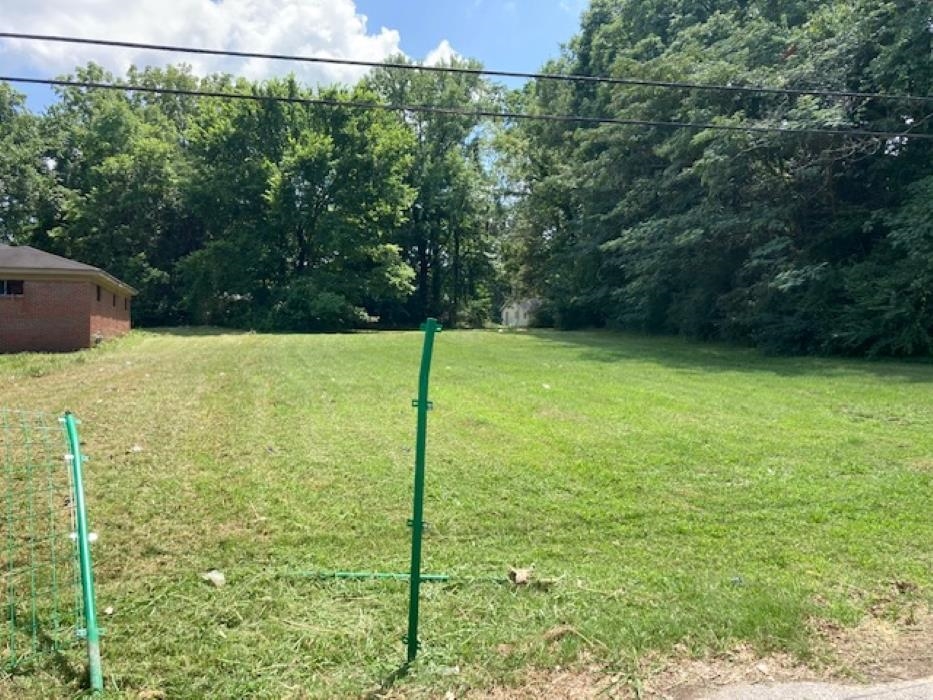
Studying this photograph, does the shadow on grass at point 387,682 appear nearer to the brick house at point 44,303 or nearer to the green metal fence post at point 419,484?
the green metal fence post at point 419,484

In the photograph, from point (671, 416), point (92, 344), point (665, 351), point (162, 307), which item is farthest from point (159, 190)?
point (671, 416)

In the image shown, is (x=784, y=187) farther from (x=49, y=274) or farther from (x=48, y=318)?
(x=48, y=318)

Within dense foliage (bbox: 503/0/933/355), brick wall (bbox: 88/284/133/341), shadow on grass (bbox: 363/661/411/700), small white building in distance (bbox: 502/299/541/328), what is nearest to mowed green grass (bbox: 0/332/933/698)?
shadow on grass (bbox: 363/661/411/700)

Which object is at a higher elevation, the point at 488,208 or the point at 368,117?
the point at 368,117

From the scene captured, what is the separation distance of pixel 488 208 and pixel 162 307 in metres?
19.7

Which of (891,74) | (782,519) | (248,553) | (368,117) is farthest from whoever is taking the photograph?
(368,117)

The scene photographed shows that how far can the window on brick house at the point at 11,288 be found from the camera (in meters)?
18.0

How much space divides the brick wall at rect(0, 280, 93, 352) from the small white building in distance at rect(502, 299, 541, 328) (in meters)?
24.3

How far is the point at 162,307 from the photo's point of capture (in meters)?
35.0

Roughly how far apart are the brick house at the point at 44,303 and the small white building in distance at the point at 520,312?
2427 centimetres

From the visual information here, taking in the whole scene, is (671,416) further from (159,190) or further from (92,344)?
(159,190)

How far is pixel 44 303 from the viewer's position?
59.7 feet

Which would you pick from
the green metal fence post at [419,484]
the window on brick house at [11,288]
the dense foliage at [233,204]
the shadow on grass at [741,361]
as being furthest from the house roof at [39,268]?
the green metal fence post at [419,484]

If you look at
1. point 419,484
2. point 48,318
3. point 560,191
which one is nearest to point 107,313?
point 48,318
